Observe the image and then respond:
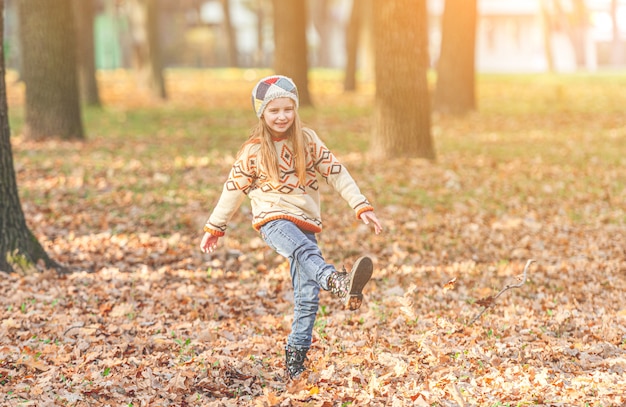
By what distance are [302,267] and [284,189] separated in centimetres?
49

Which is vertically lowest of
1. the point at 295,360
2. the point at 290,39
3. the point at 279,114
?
the point at 295,360

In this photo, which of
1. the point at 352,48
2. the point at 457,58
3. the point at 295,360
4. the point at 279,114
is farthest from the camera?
the point at 352,48

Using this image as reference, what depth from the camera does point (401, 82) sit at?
14734mm

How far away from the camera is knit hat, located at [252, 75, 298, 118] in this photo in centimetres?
578

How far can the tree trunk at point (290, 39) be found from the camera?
21.5 m

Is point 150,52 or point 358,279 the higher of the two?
point 150,52

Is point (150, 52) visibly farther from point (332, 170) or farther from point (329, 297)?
point (332, 170)

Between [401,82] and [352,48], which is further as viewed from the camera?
[352,48]

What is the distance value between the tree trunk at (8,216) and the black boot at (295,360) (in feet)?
11.6

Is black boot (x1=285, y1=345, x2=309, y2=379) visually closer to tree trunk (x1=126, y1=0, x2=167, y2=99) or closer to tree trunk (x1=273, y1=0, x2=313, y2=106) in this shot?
tree trunk (x1=273, y1=0, x2=313, y2=106)

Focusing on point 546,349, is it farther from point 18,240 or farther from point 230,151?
point 230,151

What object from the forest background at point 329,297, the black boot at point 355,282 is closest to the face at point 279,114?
the black boot at point 355,282

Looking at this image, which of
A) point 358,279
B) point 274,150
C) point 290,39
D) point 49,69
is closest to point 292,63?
point 290,39

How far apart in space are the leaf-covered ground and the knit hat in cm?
152
